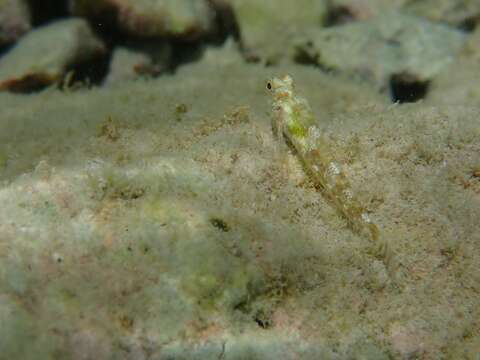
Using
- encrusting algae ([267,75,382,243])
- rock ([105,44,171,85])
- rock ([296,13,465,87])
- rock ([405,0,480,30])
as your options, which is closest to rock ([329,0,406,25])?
rock ([405,0,480,30])

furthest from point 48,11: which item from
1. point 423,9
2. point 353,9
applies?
point 423,9

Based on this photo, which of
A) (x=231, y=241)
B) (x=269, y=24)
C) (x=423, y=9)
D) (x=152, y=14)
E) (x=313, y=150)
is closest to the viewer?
(x=231, y=241)

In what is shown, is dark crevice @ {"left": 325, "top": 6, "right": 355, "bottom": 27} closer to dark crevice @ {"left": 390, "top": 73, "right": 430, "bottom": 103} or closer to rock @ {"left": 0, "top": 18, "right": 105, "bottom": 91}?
dark crevice @ {"left": 390, "top": 73, "right": 430, "bottom": 103}

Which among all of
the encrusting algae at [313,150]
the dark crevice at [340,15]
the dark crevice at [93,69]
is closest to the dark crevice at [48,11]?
the dark crevice at [93,69]

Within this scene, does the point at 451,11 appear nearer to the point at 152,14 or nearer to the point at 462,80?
the point at 462,80

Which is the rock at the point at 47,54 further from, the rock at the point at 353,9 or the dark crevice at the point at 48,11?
the rock at the point at 353,9
